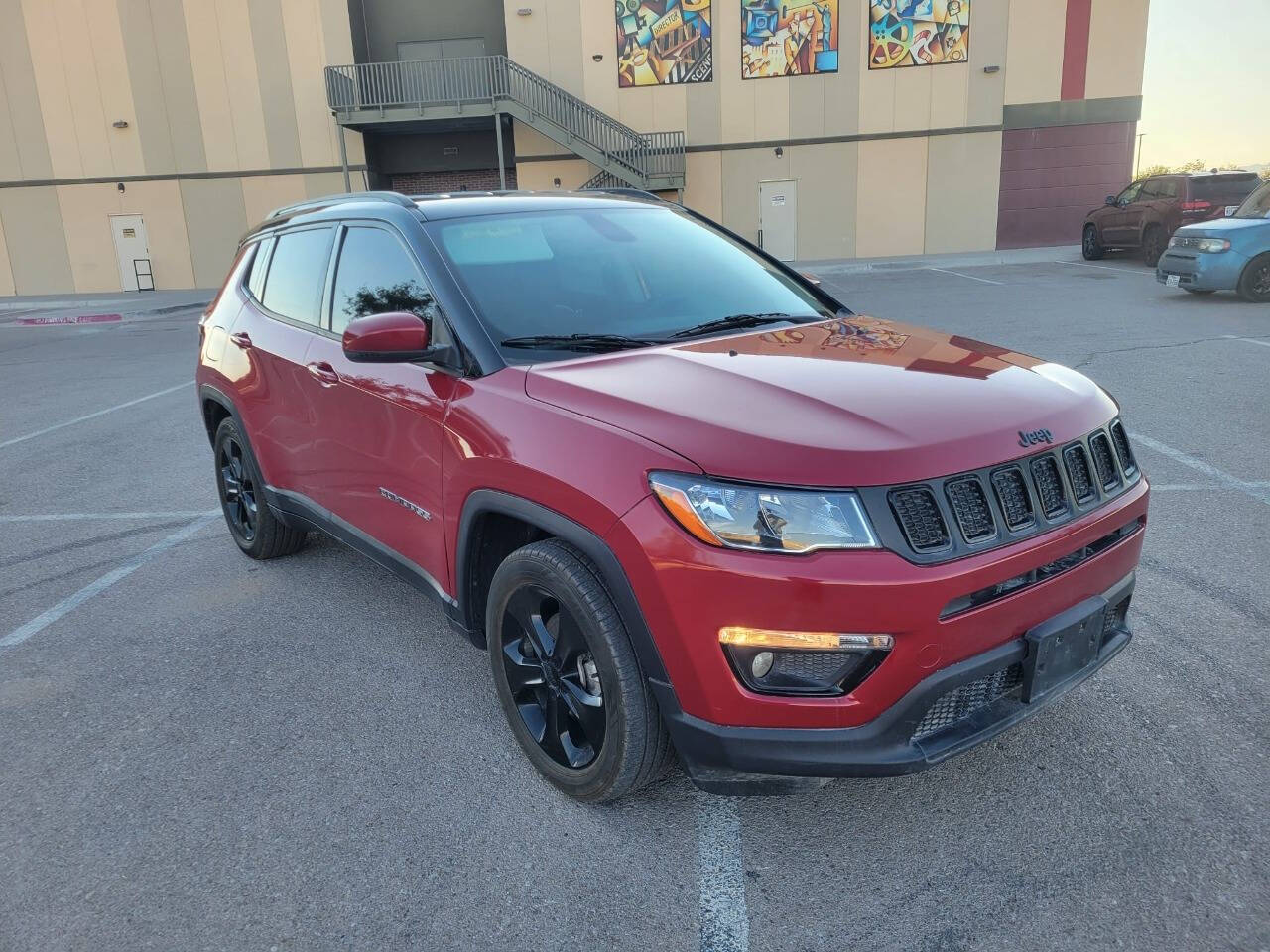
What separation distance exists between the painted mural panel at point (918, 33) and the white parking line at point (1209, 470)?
21.5 metres

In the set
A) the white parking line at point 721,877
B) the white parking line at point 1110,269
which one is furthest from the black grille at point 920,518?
the white parking line at point 1110,269

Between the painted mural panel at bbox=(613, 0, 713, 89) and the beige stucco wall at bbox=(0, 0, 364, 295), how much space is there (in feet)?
24.6

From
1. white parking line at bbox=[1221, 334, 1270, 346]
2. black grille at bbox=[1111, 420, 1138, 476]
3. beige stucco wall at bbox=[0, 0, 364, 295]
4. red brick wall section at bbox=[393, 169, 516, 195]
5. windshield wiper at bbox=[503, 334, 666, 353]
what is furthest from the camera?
red brick wall section at bbox=[393, 169, 516, 195]

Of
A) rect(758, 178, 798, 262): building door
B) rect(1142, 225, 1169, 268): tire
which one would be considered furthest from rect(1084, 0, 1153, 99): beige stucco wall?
rect(1142, 225, 1169, 268): tire

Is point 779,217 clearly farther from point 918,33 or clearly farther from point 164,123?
point 164,123

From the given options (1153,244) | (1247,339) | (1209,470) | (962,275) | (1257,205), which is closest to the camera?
(1209,470)

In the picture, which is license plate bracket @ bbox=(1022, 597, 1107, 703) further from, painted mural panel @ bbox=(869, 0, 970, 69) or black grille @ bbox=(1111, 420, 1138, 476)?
painted mural panel @ bbox=(869, 0, 970, 69)

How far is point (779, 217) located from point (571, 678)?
25.0m

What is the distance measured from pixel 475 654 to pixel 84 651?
1724 millimetres

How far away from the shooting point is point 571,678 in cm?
274

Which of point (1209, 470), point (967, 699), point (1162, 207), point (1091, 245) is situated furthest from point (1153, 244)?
point (967, 699)

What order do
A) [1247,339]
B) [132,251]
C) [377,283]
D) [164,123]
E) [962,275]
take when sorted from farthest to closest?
[132,251] < [164,123] < [962,275] < [1247,339] < [377,283]

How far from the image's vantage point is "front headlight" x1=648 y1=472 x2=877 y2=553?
2170 mm

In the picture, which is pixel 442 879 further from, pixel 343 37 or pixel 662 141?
pixel 343 37
